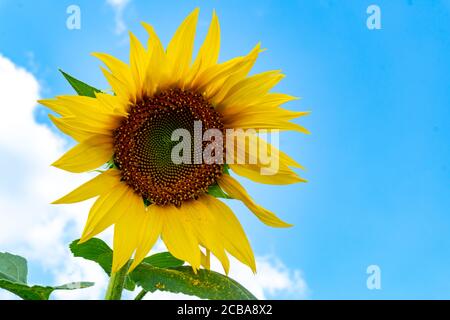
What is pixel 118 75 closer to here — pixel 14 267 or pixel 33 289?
pixel 33 289

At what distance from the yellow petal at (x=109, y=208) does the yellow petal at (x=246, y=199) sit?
372mm

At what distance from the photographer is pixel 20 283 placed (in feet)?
8.07

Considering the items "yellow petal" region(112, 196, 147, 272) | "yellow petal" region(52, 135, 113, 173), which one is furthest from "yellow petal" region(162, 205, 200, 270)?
"yellow petal" region(52, 135, 113, 173)

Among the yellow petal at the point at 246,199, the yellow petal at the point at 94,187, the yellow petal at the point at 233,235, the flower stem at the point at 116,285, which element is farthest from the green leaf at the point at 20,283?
the yellow petal at the point at 246,199

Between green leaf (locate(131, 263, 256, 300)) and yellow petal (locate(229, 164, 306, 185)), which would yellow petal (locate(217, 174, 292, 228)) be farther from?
green leaf (locate(131, 263, 256, 300))

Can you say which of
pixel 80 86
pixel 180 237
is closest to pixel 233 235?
pixel 180 237

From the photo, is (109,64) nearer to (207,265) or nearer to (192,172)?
(192,172)

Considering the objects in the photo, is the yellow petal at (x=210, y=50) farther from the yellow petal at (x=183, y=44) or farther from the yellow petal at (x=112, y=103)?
the yellow petal at (x=112, y=103)

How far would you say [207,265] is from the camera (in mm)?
2377

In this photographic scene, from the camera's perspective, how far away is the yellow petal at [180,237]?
2340 mm

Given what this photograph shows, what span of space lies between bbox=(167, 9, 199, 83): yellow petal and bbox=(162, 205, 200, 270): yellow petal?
613 millimetres

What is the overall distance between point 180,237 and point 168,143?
1.47 feet

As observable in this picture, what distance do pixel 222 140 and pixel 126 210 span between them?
1.71ft
